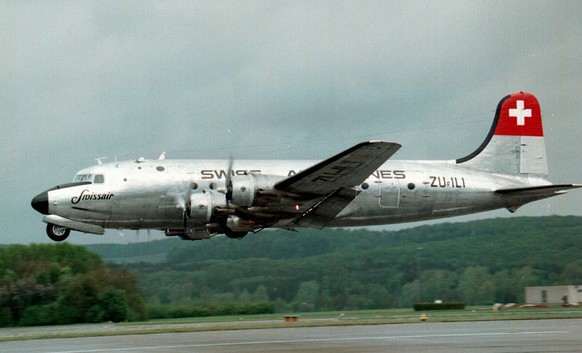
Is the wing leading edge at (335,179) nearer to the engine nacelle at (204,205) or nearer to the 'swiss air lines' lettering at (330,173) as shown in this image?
the 'swiss air lines' lettering at (330,173)

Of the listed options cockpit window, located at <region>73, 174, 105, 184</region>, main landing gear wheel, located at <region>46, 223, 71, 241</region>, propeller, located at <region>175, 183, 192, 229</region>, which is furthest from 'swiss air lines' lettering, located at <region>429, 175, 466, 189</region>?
main landing gear wheel, located at <region>46, 223, 71, 241</region>

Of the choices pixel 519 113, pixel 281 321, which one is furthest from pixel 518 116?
pixel 281 321

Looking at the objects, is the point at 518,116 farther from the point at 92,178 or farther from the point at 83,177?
the point at 83,177

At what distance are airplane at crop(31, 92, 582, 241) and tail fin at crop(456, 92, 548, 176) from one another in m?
0.57

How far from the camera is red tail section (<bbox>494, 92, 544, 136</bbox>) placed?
26.9 meters

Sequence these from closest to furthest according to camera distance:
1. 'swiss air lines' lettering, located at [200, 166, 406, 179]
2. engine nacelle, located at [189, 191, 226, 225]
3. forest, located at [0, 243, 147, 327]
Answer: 'swiss air lines' lettering, located at [200, 166, 406, 179] < engine nacelle, located at [189, 191, 226, 225] < forest, located at [0, 243, 147, 327]

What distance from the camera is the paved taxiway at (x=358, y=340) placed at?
53.7ft

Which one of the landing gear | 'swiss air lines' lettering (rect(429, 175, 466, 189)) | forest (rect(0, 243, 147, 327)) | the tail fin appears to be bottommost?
forest (rect(0, 243, 147, 327))

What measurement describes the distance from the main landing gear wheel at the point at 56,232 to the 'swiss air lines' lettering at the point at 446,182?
9.74 metres

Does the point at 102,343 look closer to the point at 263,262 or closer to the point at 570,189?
the point at 263,262

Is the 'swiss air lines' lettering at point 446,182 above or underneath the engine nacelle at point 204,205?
above

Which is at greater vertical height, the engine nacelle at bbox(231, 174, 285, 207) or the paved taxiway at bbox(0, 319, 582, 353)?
the engine nacelle at bbox(231, 174, 285, 207)

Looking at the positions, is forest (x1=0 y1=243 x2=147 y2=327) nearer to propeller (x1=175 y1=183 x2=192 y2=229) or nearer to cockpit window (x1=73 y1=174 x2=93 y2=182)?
cockpit window (x1=73 y1=174 x2=93 y2=182)

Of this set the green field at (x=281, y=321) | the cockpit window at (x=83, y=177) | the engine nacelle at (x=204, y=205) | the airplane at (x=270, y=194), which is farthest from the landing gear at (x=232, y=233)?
the cockpit window at (x=83, y=177)
